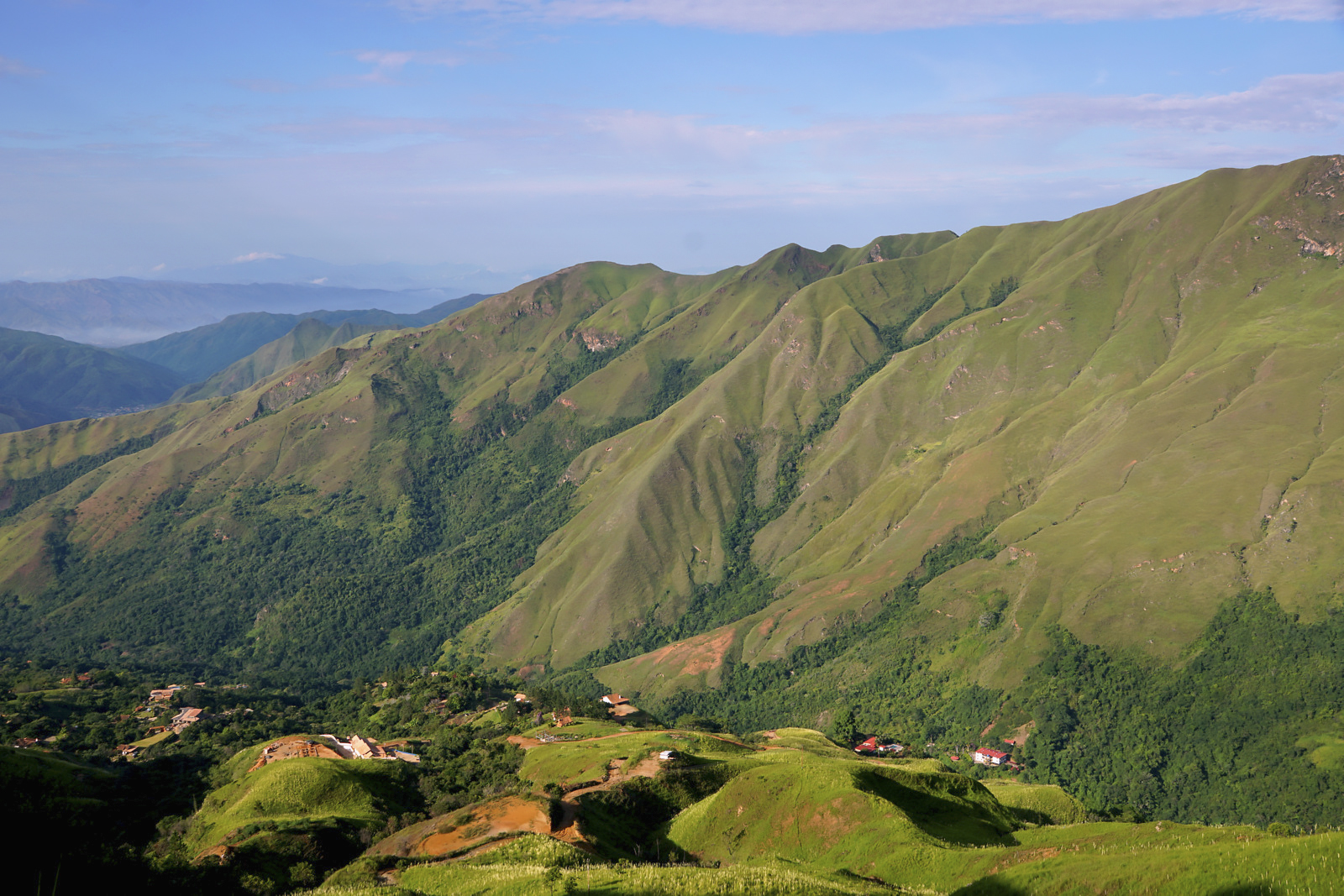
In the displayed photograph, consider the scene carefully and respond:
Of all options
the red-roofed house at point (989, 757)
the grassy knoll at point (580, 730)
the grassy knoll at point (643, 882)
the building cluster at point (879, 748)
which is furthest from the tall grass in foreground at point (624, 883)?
the red-roofed house at point (989, 757)

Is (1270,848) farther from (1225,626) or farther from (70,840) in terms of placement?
(1225,626)

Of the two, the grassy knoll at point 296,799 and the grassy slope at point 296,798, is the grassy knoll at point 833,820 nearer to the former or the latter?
the grassy knoll at point 296,799

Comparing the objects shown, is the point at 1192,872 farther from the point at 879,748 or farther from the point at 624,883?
the point at 879,748

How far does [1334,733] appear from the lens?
468 ft

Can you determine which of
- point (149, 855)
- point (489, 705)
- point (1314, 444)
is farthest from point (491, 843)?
point (1314, 444)

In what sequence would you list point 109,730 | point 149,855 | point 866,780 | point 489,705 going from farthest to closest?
1. point 489,705
2. point 109,730
3. point 866,780
4. point 149,855

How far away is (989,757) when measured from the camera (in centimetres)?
15900

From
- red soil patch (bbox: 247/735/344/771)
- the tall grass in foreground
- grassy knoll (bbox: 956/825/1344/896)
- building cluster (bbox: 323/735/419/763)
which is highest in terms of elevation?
grassy knoll (bbox: 956/825/1344/896)

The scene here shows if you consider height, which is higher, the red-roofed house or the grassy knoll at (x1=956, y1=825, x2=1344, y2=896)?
the grassy knoll at (x1=956, y1=825, x2=1344, y2=896)

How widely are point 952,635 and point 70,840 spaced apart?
575ft

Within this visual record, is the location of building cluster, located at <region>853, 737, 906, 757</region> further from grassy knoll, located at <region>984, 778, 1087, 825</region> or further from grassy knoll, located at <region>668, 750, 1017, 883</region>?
grassy knoll, located at <region>668, 750, 1017, 883</region>

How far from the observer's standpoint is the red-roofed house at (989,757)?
15688 centimetres

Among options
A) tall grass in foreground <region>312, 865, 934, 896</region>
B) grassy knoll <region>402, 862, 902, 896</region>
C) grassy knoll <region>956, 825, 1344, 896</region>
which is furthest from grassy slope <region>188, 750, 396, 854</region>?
grassy knoll <region>956, 825, 1344, 896</region>

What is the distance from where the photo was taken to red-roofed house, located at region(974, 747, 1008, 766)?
156875 millimetres
